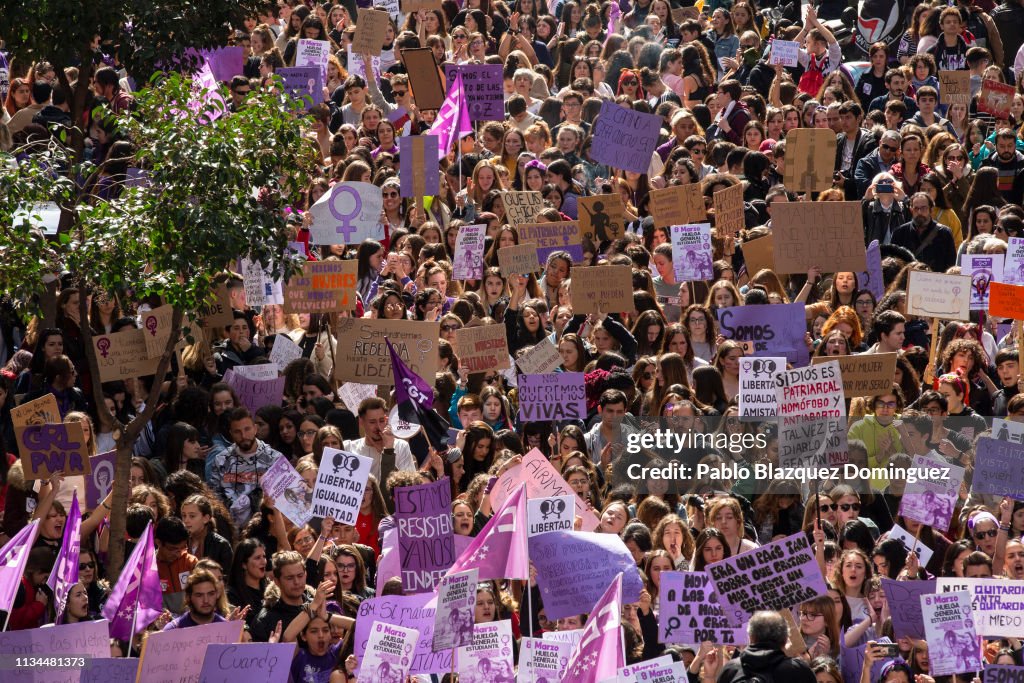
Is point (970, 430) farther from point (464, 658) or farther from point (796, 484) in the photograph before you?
point (464, 658)

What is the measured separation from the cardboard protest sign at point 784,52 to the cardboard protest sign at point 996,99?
2.28 metres

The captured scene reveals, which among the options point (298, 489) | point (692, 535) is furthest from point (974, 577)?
point (298, 489)

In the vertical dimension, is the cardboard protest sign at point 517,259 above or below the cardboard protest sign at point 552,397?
above

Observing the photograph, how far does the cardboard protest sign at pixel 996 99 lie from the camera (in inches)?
759

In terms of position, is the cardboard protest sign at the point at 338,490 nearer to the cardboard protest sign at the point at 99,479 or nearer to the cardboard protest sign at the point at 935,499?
the cardboard protest sign at the point at 99,479

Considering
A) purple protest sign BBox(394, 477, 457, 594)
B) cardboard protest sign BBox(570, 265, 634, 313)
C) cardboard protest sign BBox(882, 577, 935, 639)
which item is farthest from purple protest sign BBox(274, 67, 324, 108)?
cardboard protest sign BBox(882, 577, 935, 639)

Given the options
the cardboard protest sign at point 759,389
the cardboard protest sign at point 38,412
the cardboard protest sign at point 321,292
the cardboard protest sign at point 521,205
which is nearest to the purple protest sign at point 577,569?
the cardboard protest sign at point 759,389

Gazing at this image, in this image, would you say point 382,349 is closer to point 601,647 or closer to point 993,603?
point 601,647

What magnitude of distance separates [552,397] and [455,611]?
133 inches

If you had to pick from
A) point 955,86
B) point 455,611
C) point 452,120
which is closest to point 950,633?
point 455,611

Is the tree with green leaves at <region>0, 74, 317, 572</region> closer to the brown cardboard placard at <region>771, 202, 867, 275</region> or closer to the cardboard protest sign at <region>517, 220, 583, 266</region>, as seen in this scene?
the cardboard protest sign at <region>517, 220, 583, 266</region>

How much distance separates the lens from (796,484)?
12945 millimetres

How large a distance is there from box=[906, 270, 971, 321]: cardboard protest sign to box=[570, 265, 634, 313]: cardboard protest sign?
82.3 inches

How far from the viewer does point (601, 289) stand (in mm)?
15234
